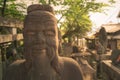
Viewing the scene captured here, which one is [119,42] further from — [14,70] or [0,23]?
[14,70]

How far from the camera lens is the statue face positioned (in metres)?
3.54

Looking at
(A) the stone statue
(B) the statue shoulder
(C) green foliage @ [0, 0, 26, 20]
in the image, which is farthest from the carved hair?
(C) green foliage @ [0, 0, 26, 20]

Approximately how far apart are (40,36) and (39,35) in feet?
0.07

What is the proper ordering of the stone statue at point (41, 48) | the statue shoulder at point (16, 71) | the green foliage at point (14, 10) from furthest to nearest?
1. the green foliage at point (14, 10)
2. the statue shoulder at point (16, 71)
3. the stone statue at point (41, 48)

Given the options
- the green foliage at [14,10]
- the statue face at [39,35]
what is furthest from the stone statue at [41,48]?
the green foliage at [14,10]

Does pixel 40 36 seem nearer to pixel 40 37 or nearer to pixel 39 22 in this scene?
pixel 40 37

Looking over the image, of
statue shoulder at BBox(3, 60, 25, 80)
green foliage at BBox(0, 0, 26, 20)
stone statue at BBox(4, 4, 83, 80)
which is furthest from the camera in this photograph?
green foliage at BBox(0, 0, 26, 20)

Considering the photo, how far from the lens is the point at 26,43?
359cm

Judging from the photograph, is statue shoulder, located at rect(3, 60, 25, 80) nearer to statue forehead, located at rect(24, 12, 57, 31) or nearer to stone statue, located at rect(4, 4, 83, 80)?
stone statue, located at rect(4, 4, 83, 80)

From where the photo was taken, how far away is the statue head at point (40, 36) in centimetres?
354

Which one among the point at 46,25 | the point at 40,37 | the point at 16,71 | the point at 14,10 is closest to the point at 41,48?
the point at 40,37

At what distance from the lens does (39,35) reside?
11.6ft

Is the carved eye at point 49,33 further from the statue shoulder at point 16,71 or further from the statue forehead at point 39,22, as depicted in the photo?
the statue shoulder at point 16,71

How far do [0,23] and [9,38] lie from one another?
77 centimetres
